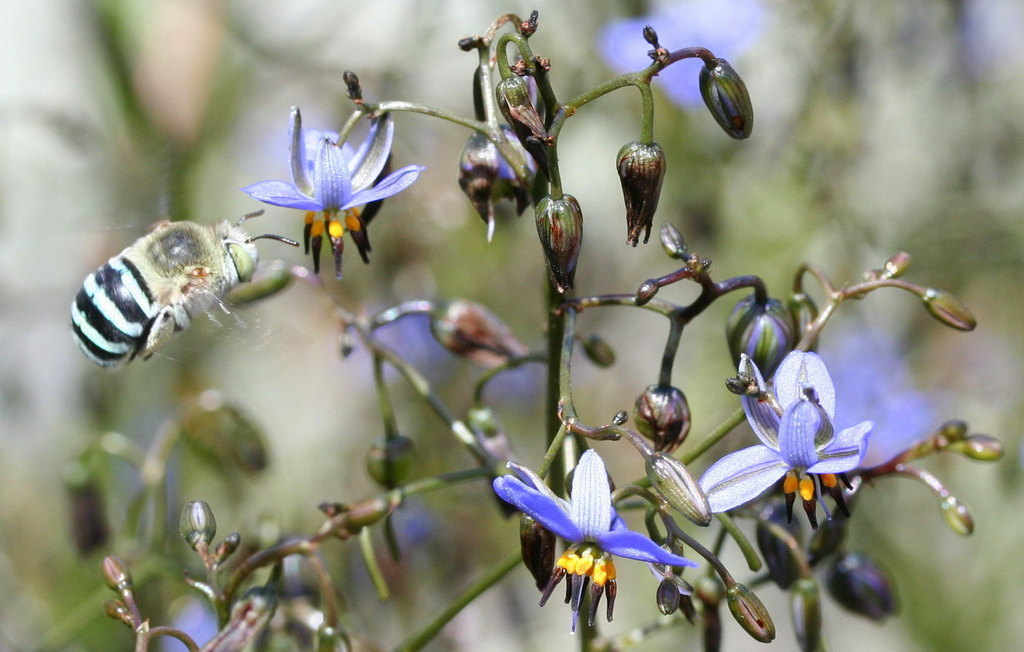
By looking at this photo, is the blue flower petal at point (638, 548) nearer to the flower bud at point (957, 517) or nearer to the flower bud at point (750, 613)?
the flower bud at point (750, 613)

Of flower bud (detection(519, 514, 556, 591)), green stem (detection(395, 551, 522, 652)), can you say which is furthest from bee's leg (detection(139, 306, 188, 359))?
flower bud (detection(519, 514, 556, 591))

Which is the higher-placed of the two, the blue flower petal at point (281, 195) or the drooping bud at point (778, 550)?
the blue flower petal at point (281, 195)

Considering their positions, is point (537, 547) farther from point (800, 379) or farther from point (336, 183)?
point (336, 183)

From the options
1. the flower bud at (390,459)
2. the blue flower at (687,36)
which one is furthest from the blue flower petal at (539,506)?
the blue flower at (687,36)

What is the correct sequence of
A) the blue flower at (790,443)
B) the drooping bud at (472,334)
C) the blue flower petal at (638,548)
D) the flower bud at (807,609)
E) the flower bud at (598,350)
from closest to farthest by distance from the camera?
the blue flower petal at (638,548)
the blue flower at (790,443)
the flower bud at (807,609)
the flower bud at (598,350)
the drooping bud at (472,334)

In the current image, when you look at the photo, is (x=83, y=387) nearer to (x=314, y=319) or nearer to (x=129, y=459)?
(x=314, y=319)

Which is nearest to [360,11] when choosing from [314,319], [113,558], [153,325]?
[314,319]

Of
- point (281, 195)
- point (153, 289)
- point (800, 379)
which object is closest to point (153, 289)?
point (153, 289)
